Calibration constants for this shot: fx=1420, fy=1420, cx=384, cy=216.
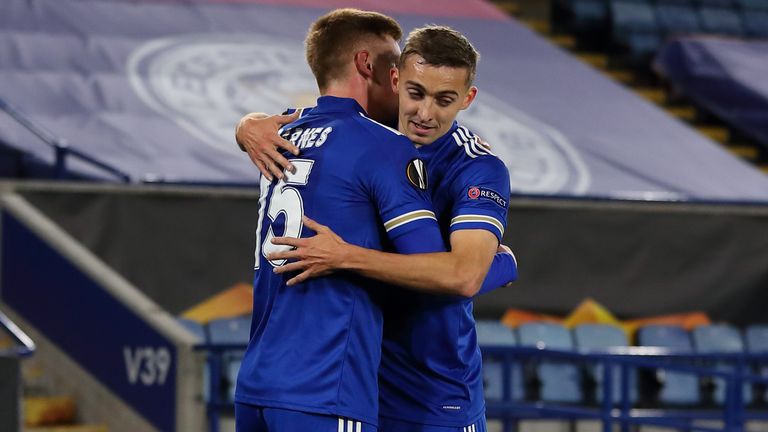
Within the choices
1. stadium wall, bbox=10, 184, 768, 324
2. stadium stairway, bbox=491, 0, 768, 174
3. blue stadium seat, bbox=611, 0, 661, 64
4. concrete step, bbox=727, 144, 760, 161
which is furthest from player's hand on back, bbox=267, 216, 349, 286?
blue stadium seat, bbox=611, 0, 661, 64

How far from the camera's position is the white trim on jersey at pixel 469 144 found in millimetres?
3783

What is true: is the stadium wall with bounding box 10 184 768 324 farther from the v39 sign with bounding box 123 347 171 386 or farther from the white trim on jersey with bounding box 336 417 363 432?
the white trim on jersey with bounding box 336 417 363 432

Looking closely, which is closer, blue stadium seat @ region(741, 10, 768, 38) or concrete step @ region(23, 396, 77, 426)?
concrete step @ region(23, 396, 77, 426)

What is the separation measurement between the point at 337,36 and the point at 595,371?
6975 millimetres

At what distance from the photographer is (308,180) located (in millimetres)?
3633

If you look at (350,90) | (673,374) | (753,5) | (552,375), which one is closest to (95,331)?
(552,375)

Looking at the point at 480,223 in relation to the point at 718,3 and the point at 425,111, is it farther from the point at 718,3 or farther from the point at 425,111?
the point at 718,3

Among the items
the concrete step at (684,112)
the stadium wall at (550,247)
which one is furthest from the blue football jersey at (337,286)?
the concrete step at (684,112)

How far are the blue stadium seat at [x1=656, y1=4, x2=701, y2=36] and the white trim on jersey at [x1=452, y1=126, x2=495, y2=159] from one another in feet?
46.6

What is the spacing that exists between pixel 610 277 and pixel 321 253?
791 cm

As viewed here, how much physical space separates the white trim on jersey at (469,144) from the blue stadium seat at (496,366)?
5.53 metres

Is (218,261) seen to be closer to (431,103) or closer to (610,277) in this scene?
(610,277)

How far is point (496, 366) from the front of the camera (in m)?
9.97

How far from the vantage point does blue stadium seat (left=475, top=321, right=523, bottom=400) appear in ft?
31.9
